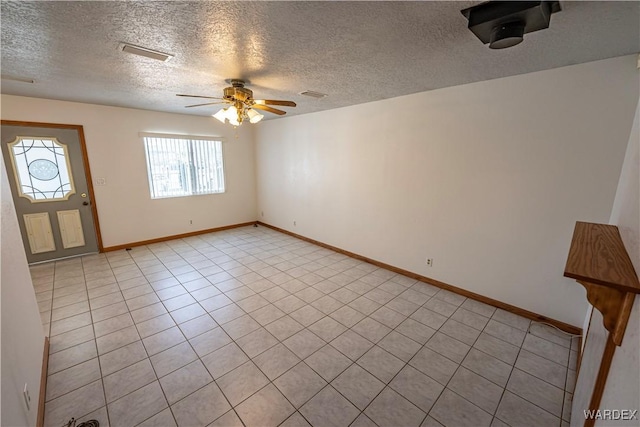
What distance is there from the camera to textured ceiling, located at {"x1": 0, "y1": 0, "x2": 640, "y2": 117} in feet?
4.77

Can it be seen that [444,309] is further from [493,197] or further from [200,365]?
[200,365]

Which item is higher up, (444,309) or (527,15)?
(527,15)

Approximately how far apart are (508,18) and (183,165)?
18.0ft

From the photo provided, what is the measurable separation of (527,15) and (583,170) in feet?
5.37

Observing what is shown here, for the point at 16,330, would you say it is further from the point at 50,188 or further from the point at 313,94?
the point at 50,188

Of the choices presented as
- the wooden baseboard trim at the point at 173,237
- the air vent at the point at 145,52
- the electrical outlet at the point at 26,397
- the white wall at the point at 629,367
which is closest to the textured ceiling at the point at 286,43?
the air vent at the point at 145,52

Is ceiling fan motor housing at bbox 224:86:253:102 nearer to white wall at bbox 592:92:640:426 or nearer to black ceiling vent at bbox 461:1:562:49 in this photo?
black ceiling vent at bbox 461:1:562:49

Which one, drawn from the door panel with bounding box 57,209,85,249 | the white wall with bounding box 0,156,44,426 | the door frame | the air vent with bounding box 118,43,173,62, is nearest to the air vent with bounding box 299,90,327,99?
the air vent with bounding box 118,43,173,62

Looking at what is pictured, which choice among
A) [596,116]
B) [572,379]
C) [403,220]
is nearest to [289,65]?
[403,220]

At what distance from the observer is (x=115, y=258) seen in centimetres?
427

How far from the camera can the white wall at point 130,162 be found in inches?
154

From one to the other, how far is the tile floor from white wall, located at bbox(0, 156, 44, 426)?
0.97 ft

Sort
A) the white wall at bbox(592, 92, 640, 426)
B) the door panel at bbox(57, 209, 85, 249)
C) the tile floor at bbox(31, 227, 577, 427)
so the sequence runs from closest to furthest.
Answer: the white wall at bbox(592, 92, 640, 426)
the tile floor at bbox(31, 227, 577, 427)
the door panel at bbox(57, 209, 85, 249)

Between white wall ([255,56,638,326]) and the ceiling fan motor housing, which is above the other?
the ceiling fan motor housing
